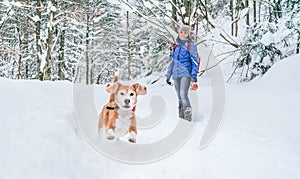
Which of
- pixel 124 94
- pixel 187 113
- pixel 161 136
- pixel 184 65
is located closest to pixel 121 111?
pixel 124 94

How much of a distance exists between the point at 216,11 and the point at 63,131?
30.1 ft

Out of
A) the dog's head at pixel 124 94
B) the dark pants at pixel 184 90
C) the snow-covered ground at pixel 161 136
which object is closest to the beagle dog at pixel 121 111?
the dog's head at pixel 124 94

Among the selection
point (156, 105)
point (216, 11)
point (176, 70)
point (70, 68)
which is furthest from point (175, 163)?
point (70, 68)

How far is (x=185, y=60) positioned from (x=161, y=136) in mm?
1459

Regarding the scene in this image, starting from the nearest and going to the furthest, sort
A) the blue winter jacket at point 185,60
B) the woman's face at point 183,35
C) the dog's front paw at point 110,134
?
1. the dog's front paw at point 110,134
2. the blue winter jacket at point 185,60
3. the woman's face at point 183,35

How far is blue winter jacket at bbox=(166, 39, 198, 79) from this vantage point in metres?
4.46

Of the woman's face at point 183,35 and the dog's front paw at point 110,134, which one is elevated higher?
the woman's face at point 183,35

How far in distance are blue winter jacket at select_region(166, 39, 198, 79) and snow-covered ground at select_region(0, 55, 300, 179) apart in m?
0.89

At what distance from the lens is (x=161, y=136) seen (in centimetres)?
393

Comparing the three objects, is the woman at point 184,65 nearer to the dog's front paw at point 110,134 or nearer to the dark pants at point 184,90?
the dark pants at point 184,90

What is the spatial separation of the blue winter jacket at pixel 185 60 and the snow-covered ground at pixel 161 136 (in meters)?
0.89

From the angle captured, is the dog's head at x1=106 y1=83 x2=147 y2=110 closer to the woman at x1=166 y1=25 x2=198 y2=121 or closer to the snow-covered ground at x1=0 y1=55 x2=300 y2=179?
the snow-covered ground at x1=0 y1=55 x2=300 y2=179

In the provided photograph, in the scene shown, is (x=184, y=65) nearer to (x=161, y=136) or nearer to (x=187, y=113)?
(x=187, y=113)

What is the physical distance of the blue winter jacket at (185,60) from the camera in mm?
4465
